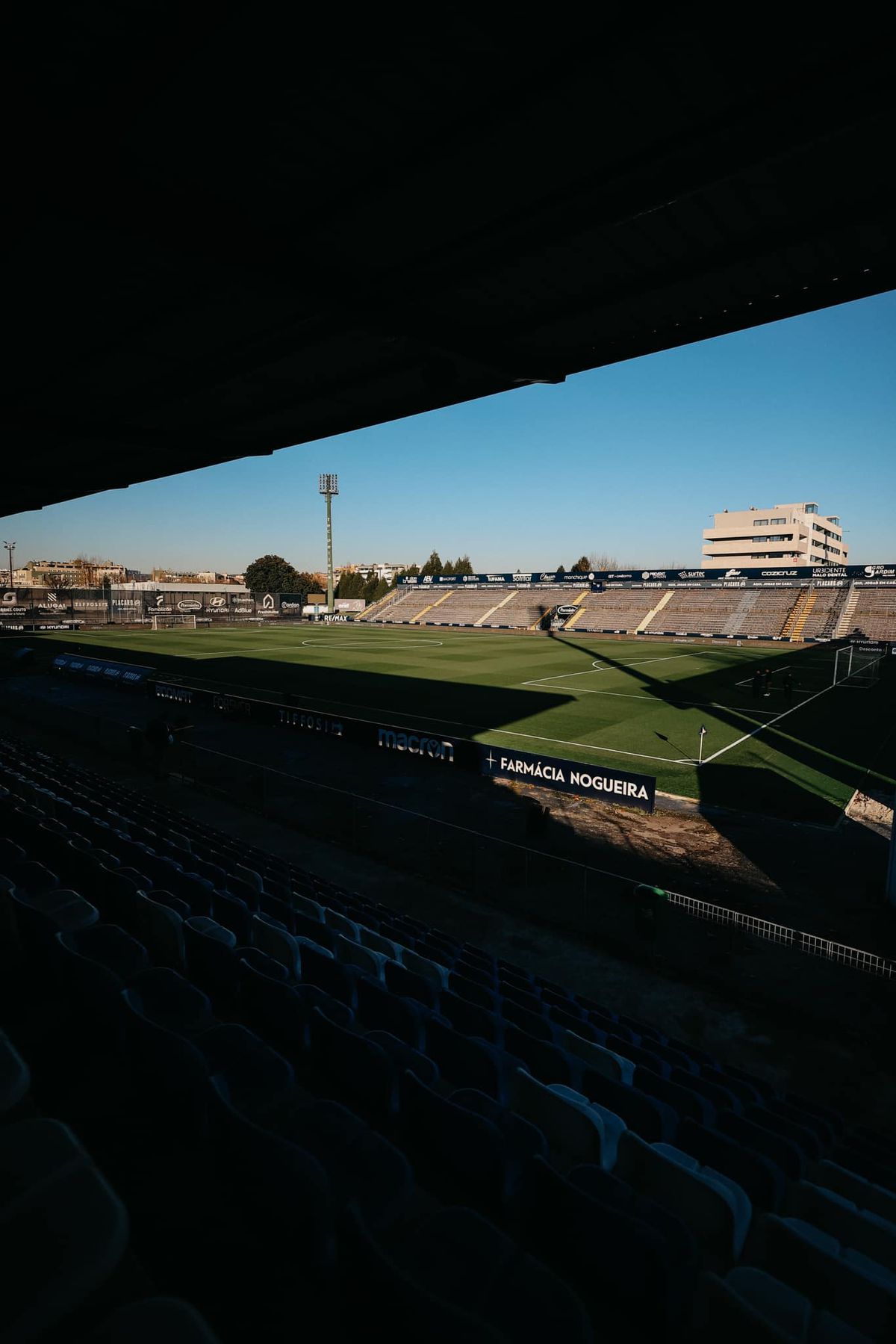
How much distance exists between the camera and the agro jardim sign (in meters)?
14.5

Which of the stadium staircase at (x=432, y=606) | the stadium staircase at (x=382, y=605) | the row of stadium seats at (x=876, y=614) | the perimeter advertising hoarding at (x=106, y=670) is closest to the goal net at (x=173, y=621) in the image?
the stadium staircase at (x=382, y=605)

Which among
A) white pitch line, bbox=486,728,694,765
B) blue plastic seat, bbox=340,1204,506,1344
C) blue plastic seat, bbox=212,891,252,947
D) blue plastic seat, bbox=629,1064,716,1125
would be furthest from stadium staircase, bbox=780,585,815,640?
blue plastic seat, bbox=340,1204,506,1344

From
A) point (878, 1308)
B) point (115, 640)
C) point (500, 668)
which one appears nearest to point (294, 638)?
point (115, 640)

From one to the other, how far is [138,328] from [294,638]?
5437cm

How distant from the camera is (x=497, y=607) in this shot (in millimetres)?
85188

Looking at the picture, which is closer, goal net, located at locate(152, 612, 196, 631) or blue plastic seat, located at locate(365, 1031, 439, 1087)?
blue plastic seat, located at locate(365, 1031, 439, 1087)

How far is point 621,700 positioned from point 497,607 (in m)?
54.7

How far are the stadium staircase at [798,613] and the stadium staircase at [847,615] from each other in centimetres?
308

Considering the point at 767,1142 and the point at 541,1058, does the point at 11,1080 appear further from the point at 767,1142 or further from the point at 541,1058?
the point at 767,1142

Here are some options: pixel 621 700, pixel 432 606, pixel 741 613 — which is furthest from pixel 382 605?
pixel 621 700

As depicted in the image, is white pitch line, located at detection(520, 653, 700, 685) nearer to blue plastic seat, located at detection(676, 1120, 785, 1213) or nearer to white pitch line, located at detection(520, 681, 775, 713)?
white pitch line, located at detection(520, 681, 775, 713)

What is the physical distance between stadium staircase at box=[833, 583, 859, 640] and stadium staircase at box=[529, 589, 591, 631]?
26.6m

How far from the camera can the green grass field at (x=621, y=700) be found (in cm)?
2020

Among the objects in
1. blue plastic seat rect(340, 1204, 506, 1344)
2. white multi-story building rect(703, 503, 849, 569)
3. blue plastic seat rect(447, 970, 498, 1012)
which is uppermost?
white multi-story building rect(703, 503, 849, 569)
